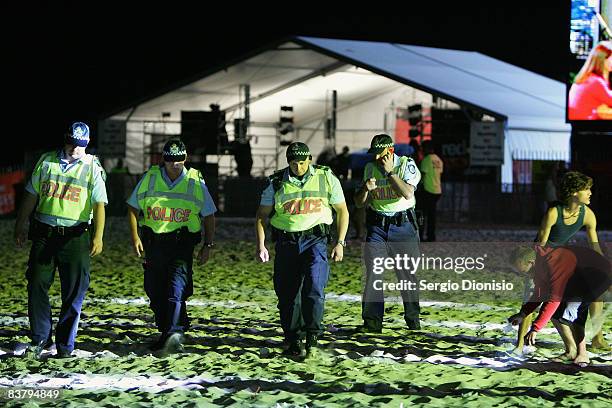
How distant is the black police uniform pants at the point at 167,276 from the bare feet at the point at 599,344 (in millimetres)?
3374

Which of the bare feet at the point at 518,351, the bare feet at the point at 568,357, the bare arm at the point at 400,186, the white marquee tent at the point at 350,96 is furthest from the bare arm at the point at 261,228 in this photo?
the white marquee tent at the point at 350,96

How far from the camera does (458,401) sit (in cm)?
724

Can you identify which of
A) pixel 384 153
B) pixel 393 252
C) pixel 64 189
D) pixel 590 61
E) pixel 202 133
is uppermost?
pixel 590 61

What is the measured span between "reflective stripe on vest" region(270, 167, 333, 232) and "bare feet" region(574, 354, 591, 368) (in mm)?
2315

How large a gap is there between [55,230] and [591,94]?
2263 cm

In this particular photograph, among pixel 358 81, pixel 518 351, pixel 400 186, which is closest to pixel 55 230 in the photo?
pixel 400 186

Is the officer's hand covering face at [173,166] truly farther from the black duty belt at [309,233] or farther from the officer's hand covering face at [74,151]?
the black duty belt at [309,233]

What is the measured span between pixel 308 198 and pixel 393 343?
4.91 feet

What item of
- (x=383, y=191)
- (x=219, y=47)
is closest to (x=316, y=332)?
(x=383, y=191)

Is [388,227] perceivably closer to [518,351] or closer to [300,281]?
[300,281]

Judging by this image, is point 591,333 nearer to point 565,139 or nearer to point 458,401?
point 458,401

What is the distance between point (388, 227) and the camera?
35.1ft

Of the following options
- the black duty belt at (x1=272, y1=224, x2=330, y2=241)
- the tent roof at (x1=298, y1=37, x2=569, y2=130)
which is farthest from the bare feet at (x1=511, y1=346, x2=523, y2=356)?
the tent roof at (x1=298, y1=37, x2=569, y2=130)

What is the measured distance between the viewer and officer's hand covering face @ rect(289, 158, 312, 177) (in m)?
9.31
